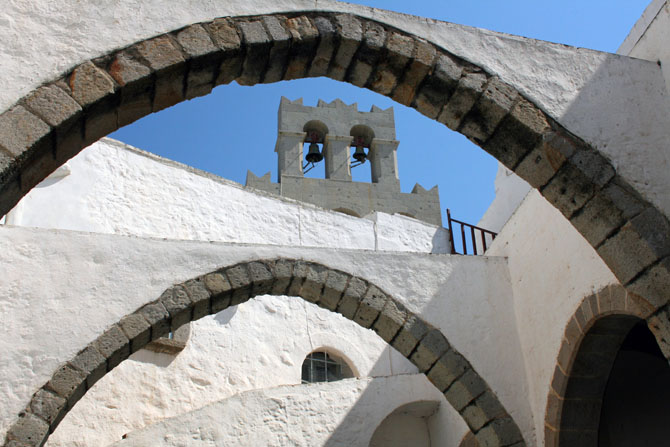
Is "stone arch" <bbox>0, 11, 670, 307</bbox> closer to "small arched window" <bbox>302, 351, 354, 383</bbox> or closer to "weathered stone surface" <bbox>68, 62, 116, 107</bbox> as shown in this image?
"weathered stone surface" <bbox>68, 62, 116, 107</bbox>

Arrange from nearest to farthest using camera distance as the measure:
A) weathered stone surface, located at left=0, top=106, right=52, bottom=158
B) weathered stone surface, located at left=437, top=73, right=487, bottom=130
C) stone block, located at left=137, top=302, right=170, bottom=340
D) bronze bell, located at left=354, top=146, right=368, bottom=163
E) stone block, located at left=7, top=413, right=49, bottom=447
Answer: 1. weathered stone surface, located at left=0, top=106, right=52, bottom=158
2. weathered stone surface, located at left=437, top=73, right=487, bottom=130
3. stone block, located at left=7, top=413, right=49, bottom=447
4. stone block, located at left=137, top=302, right=170, bottom=340
5. bronze bell, located at left=354, top=146, right=368, bottom=163

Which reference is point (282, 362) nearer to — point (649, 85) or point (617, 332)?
point (617, 332)

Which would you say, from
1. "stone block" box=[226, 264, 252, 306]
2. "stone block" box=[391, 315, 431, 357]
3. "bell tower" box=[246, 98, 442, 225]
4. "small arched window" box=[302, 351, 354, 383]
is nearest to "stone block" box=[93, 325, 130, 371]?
"stone block" box=[226, 264, 252, 306]

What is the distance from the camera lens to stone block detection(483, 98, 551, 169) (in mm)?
3826

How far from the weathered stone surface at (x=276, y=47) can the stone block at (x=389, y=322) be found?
9.66 ft

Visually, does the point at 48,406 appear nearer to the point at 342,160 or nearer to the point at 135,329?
the point at 135,329

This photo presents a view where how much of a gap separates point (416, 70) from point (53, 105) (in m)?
1.81

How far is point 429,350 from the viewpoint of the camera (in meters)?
6.18

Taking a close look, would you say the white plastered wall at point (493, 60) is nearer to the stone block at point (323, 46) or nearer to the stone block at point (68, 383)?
the stone block at point (323, 46)

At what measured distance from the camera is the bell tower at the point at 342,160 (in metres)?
15.2

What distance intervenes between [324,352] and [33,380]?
4.53 m

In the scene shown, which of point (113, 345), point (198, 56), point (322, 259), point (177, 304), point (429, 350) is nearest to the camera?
point (198, 56)

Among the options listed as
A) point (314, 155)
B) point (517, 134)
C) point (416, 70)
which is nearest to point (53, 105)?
point (416, 70)

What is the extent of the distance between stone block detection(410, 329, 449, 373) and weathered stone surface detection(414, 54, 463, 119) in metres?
2.72
